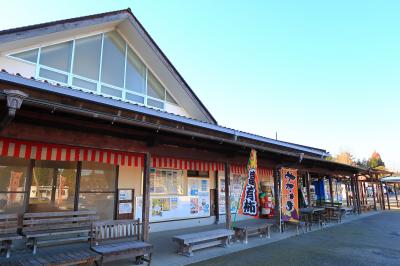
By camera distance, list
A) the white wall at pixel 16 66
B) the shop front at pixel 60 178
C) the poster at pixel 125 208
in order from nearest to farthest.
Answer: the shop front at pixel 60 178
the white wall at pixel 16 66
the poster at pixel 125 208

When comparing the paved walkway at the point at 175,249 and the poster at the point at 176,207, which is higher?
the poster at the point at 176,207

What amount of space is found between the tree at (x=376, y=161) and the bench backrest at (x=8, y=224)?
147 feet

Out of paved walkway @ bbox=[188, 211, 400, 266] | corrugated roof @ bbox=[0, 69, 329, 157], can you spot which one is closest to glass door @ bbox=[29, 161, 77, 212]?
corrugated roof @ bbox=[0, 69, 329, 157]

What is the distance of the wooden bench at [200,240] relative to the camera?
6660 mm

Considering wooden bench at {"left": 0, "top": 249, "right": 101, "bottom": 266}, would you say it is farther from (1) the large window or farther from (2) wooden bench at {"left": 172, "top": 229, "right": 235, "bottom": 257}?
(1) the large window

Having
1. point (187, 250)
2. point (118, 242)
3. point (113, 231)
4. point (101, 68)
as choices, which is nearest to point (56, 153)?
point (113, 231)

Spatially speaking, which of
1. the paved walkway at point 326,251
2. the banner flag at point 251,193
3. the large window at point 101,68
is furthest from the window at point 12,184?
the banner flag at point 251,193

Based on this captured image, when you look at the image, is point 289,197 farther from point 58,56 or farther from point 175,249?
point 58,56

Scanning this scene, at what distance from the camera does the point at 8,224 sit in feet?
19.4

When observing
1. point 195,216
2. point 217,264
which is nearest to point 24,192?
point 217,264

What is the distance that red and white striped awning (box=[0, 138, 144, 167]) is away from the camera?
5.10m

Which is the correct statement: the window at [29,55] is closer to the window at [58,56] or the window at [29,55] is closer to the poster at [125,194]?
the window at [58,56]

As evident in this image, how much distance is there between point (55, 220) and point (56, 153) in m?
1.78

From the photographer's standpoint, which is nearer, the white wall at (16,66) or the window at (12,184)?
the window at (12,184)
